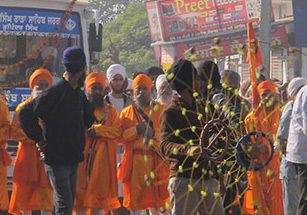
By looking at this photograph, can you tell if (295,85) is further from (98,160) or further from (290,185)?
(98,160)

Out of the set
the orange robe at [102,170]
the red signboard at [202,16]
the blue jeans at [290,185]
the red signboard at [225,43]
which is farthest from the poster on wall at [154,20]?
the blue jeans at [290,185]

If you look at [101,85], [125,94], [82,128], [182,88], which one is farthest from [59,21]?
[182,88]

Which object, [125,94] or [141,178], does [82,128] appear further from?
[125,94]

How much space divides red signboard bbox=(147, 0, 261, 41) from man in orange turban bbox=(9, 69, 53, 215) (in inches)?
Answer: 1235

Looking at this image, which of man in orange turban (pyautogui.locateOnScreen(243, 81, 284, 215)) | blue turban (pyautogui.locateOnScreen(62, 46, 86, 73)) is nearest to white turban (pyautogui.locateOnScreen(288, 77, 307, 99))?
man in orange turban (pyautogui.locateOnScreen(243, 81, 284, 215))

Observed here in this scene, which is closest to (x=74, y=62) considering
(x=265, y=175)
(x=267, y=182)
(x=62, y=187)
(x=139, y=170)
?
(x=62, y=187)

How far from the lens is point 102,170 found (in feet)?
33.9

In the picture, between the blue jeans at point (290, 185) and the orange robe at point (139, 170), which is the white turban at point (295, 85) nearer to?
the blue jeans at point (290, 185)

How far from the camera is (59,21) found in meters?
13.5

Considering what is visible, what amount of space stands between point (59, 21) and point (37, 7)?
1.25ft

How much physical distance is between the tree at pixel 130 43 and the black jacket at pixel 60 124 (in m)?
54.4

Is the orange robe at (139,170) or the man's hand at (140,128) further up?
the man's hand at (140,128)

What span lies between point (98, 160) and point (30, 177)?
762 mm

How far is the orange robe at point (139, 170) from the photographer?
34.3 feet
